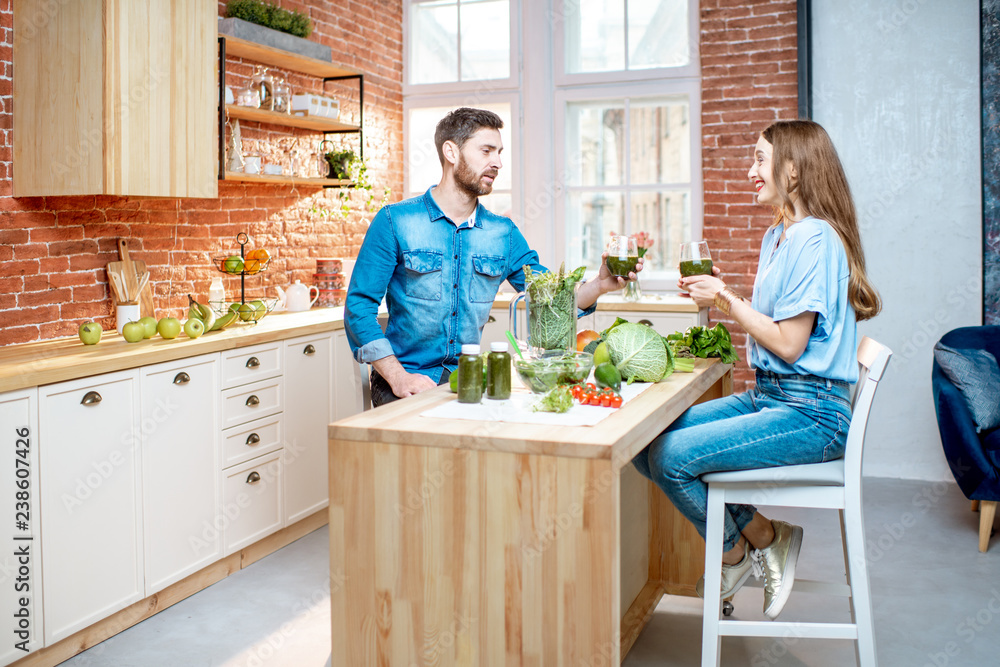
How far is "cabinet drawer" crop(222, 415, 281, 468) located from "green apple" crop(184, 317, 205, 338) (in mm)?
408

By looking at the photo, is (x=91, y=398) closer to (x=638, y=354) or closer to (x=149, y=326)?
(x=149, y=326)

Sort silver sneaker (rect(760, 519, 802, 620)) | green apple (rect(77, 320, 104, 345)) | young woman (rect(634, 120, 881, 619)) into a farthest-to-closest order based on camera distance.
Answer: green apple (rect(77, 320, 104, 345))
silver sneaker (rect(760, 519, 802, 620))
young woman (rect(634, 120, 881, 619))

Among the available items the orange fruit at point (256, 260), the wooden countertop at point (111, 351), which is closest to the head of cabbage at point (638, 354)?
the wooden countertop at point (111, 351)

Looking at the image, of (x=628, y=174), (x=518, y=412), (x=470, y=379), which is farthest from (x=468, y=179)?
(x=628, y=174)

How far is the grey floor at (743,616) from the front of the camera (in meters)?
2.80

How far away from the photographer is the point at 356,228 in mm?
5504

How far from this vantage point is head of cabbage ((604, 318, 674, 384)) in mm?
2445

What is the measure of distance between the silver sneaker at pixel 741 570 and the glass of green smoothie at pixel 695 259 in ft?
2.56

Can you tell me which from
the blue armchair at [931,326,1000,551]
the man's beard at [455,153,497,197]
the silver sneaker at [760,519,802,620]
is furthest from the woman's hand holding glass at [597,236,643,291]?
the blue armchair at [931,326,1000,551]

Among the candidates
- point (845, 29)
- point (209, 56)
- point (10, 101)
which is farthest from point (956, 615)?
point (10, 101)

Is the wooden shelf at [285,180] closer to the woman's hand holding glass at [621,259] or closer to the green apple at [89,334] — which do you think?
the green apple at [89,334]

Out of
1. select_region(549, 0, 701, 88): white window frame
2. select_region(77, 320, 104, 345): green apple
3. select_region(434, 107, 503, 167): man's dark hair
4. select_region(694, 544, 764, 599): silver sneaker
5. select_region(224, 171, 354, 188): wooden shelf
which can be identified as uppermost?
select_region(549, 0, 701, 88): white window frame

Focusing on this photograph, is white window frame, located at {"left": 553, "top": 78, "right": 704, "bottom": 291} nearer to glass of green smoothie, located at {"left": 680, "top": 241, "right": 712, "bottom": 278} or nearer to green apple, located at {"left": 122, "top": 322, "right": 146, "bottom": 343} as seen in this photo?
glass of green smoothie, located at {"left": 680, "top": 241, "right": 712, "bottom": 278}

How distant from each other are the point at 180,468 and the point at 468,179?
152cm
